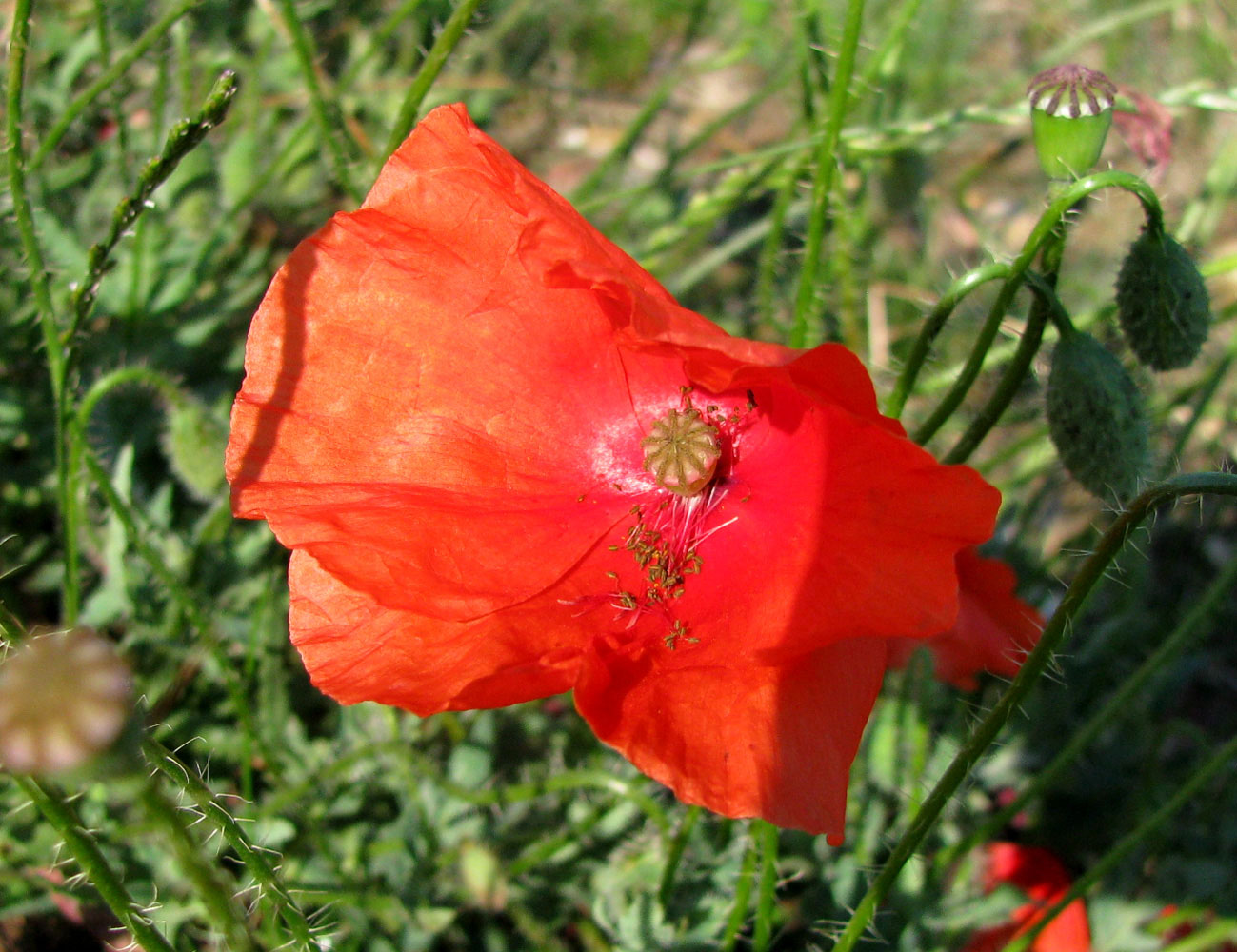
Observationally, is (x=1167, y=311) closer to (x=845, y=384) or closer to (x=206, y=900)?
(x=845, y=384)

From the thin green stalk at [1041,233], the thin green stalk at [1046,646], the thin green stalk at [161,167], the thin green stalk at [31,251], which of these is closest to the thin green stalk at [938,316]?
the thin green stalk at [1041,233]

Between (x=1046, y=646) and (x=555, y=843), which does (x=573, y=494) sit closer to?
(x=555, y=843)

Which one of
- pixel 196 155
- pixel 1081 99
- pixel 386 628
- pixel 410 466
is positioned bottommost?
pixel 386 628

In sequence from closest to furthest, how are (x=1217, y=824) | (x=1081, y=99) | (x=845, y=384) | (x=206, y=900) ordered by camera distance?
(x=206, y=900) → (x=845, y=384) → (x=1081, y=99) → (x=1217, y=824)

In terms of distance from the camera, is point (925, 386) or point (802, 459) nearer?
point (802, 459)

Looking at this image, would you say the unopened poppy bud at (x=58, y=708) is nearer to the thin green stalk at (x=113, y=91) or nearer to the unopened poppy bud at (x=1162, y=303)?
the unopened poppy bud at (x=1162, y=303)

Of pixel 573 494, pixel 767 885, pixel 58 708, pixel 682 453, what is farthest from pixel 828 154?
pixel 58 708

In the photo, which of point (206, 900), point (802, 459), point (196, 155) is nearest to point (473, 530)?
point (802, 459)
